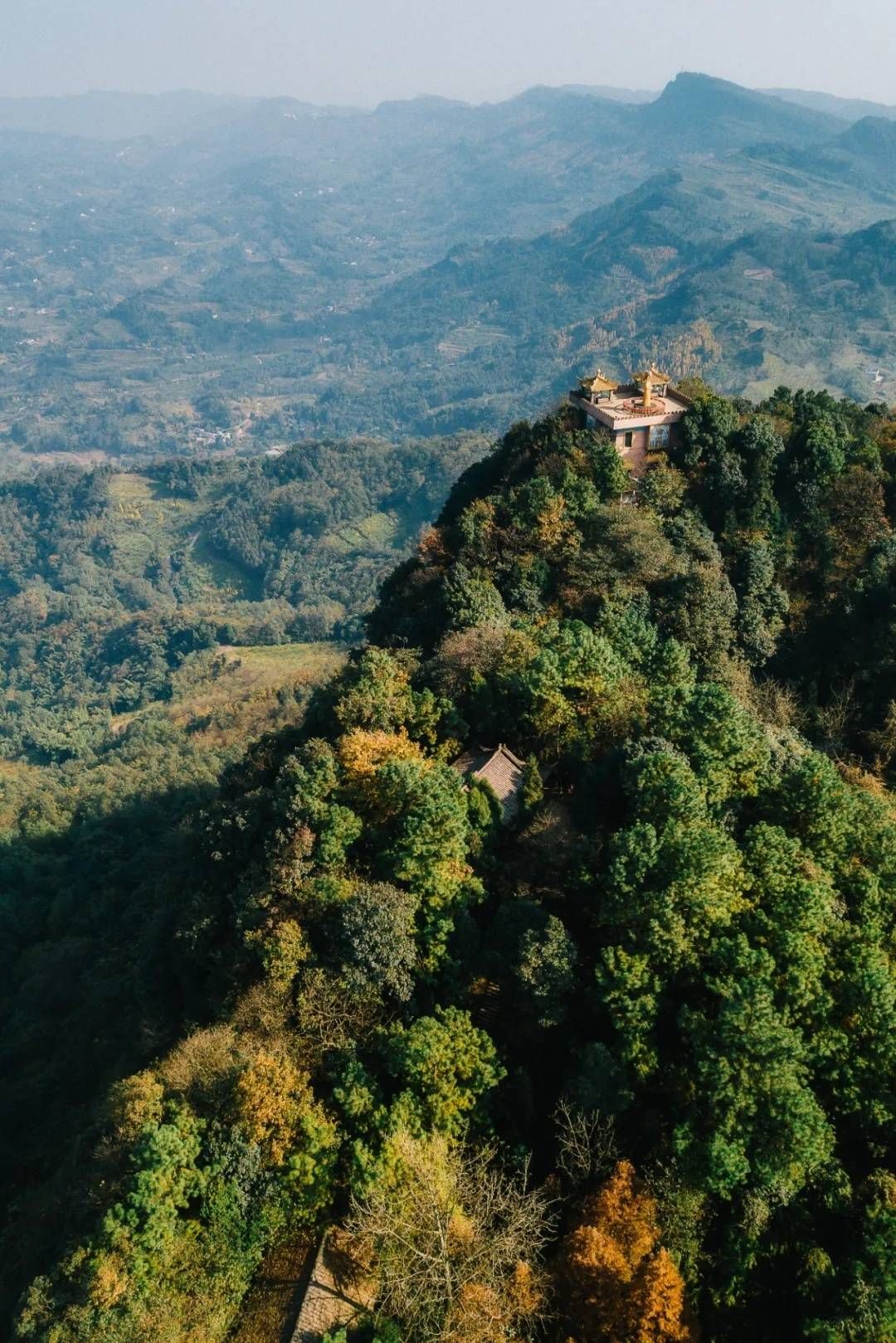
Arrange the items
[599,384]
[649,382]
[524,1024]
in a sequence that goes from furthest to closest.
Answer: [599,384] → [649,382] → [524,1024]

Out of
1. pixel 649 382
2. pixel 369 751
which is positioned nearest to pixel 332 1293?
pixel 369 751

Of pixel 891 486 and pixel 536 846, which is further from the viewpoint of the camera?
pixel 891 486

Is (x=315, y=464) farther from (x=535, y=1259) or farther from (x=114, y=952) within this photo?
(x=535, y=1259)

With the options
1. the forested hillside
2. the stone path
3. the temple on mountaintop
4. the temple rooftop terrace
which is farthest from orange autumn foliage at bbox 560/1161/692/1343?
the temple rooftop terrace

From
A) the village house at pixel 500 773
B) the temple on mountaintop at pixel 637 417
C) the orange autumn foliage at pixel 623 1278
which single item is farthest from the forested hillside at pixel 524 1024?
the temple on mountaintop at pixel 637 417

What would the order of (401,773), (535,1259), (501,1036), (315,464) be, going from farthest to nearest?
(315,464) < (401,773) < (501,1036) < (535,1259)

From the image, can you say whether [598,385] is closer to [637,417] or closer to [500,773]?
[637,417]

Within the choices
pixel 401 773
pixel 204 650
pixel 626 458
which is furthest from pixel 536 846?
pixel 204 650
